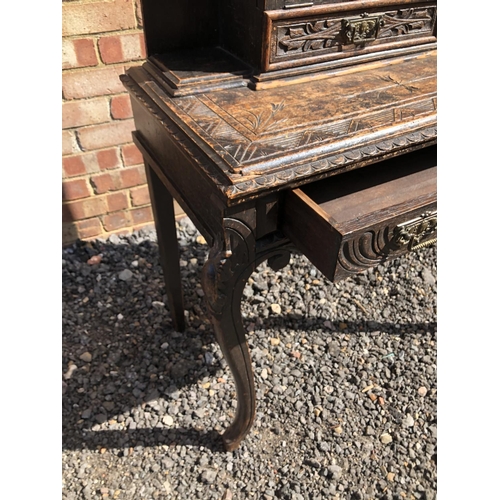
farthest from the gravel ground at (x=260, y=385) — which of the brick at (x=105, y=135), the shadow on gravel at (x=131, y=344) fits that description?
the brick at (x=105, y=135)

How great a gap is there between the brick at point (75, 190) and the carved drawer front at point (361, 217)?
134 centimetres

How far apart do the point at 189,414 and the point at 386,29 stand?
132 cm

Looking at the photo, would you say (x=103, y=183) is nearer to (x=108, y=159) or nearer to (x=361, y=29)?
(x=108, y=159)

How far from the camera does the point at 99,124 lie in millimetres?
1927

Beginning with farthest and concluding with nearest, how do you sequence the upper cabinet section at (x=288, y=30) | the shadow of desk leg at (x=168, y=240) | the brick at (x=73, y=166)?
the brick at (x=73, y=166) < the shadow of desk leg at (x=168, y=240) < the upper cabinet section at (x=288, y=30)

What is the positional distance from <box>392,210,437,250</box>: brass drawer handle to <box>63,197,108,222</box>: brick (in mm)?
1534

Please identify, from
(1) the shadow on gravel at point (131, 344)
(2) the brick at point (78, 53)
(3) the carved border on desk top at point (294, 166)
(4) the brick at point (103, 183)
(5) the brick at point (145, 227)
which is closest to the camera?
(3) the carved border on desk top at point (294, 166)

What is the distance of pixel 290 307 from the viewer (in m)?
1.97

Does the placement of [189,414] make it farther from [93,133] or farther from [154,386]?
[93,133]

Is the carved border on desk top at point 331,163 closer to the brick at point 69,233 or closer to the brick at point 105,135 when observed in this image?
the brick at point 105,135

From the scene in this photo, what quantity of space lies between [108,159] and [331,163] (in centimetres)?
138

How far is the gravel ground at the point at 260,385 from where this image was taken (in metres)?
1.46

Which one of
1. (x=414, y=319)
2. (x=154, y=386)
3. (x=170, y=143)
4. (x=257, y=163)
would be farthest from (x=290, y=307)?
(x=257, y=163)

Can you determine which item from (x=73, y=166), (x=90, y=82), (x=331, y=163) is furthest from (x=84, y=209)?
(x=331, y=163)
